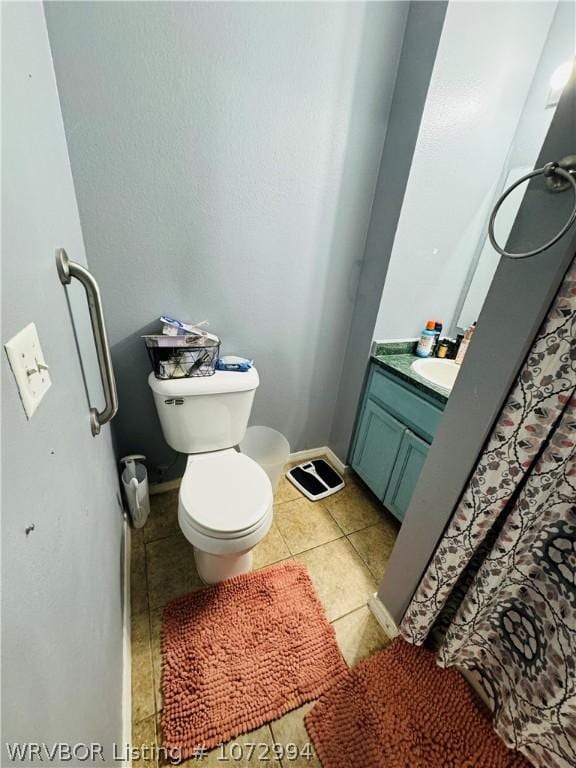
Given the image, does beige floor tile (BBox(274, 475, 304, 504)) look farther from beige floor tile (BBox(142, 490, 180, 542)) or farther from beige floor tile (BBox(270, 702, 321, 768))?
beige floor tile (BBox(270, 702, 321, 768))

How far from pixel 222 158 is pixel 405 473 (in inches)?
60.6

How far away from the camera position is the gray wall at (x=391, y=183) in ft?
3.97

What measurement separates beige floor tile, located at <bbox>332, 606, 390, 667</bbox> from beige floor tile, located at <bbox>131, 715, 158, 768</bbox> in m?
0.63

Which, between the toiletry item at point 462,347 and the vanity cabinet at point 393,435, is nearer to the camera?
the vanity cabinet at point 393,435

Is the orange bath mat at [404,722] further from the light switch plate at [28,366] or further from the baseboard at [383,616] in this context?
the light switch plate at [28,366]

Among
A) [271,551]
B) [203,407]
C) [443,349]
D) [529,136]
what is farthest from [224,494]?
[529,136]

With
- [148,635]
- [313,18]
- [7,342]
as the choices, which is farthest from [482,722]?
[313,18]

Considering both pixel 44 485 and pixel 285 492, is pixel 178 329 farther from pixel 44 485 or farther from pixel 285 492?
pixel 285 492

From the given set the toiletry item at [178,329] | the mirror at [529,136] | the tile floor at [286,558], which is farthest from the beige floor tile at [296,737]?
the mirror at [529,136]

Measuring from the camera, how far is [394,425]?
4.92ft

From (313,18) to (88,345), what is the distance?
141cm

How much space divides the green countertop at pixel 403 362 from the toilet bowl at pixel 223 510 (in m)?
0.75

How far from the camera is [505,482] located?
761 mm

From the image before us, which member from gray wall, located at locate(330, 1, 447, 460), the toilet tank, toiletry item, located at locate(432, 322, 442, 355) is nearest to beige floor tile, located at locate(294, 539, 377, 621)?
gray wall, located at locate(330, 1, 447, 460)
